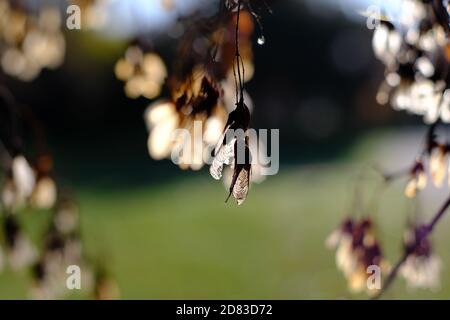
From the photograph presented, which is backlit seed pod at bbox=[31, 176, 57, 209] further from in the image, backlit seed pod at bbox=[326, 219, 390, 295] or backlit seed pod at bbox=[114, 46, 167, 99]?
backlit seed pod at bbox=[326, 219, 390, 295]

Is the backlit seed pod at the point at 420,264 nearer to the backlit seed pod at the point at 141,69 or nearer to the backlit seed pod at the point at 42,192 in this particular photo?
the backlit seed pod at the point at 141,69

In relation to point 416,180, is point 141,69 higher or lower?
higher

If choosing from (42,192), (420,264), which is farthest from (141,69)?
(420,264)

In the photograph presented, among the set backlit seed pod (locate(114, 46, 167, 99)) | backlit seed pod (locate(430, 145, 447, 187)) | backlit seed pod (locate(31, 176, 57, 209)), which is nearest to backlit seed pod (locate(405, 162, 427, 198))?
backlit seed pod (locate(430, 145, 447, 187))

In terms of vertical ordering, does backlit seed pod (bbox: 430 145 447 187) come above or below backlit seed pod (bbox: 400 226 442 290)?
above

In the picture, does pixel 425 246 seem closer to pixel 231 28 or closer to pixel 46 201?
pixel 231 28

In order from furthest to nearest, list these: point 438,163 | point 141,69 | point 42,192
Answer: point 42,192
point 141,69
point 438,163

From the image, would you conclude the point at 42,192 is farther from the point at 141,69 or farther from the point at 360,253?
the point at 360,253

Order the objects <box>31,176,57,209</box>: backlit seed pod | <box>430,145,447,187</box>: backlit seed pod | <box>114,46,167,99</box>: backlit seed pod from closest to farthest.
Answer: <box>430,145,447,187</box>: backlit seed pod → <box>114,46,167,99</box>: backlit seed pod → <box>31,176,57,209</box>: backlit seed pod

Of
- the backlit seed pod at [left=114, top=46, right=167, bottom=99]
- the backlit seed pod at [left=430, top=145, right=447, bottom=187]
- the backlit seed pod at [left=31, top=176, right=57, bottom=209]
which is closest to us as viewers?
the backlit seed pod at [left=430, top=145, right=447, bottom=187]
